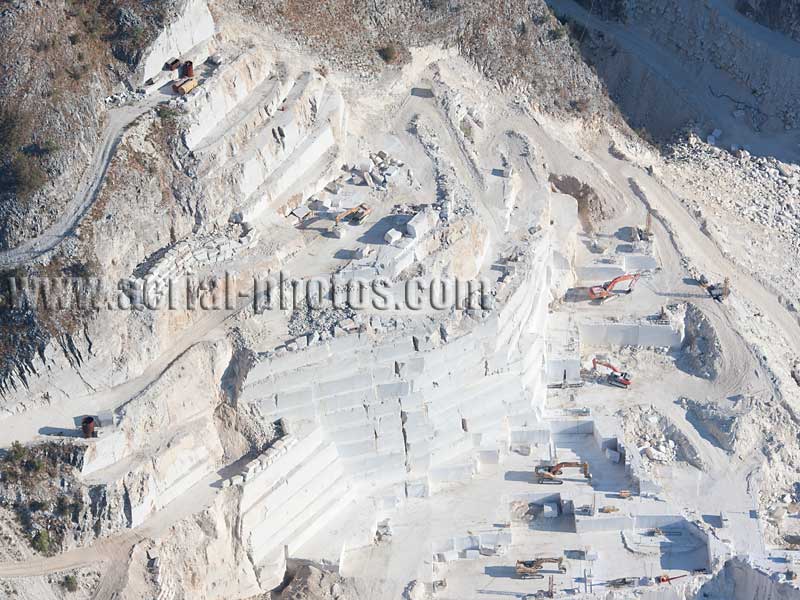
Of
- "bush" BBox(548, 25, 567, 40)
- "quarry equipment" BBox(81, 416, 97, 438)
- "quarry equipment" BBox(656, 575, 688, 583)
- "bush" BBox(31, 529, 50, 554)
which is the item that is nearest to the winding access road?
"quarry equipment" BBox(81, 416, 97, 438)

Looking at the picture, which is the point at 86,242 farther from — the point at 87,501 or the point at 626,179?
the point at 626,179

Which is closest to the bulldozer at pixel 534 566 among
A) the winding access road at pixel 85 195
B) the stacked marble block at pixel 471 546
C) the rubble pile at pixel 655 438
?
the stacked marble block at pixel 471 546

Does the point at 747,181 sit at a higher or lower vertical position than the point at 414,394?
higher

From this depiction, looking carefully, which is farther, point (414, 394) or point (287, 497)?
point (414, 394)

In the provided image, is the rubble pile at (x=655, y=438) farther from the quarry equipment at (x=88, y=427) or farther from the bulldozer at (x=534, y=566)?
the quarry equipment at (x=88, y=427)

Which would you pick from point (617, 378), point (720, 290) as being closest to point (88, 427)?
point (617, 378)

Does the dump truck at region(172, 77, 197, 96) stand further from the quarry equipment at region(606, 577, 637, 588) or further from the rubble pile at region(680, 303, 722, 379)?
the quarry equipment at region(606, 577, 637, 588)

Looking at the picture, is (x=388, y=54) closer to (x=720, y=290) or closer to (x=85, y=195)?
(x=720, y=290)
